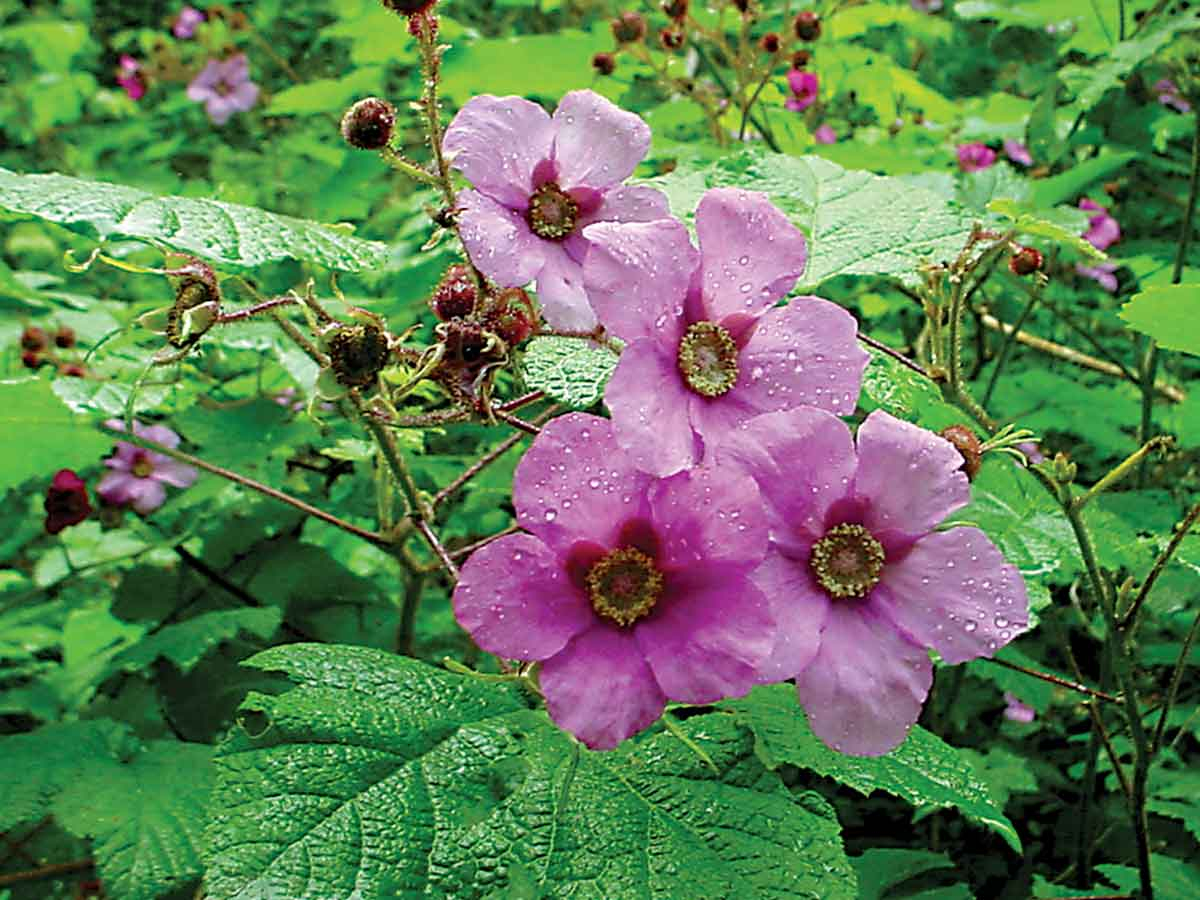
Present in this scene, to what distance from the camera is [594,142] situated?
87cm

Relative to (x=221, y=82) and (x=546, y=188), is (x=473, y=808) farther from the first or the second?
(x=221, y=82)

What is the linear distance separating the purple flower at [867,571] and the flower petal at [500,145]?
0.29m

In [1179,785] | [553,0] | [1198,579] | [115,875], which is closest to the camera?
[115,875]

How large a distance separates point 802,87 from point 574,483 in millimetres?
1876

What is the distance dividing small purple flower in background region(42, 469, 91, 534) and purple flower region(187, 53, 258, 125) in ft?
7.32

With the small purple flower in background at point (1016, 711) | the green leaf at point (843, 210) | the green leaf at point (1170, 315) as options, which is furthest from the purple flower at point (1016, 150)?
the green leaf at point (1170, 315)

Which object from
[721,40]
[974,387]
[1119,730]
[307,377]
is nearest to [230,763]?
[307,377]

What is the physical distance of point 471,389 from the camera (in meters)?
0.74

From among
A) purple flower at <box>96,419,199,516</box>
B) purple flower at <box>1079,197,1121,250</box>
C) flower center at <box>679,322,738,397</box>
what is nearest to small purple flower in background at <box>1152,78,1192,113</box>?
purple flower at <box>1079,197,1121,250</box>

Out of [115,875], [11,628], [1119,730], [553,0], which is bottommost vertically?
[1119,730]

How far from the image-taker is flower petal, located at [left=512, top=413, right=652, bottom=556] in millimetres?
682

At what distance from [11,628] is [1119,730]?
170 cm

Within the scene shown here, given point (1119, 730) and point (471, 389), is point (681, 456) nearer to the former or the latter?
point (471, 389)

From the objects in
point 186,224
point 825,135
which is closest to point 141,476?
point 186,224
